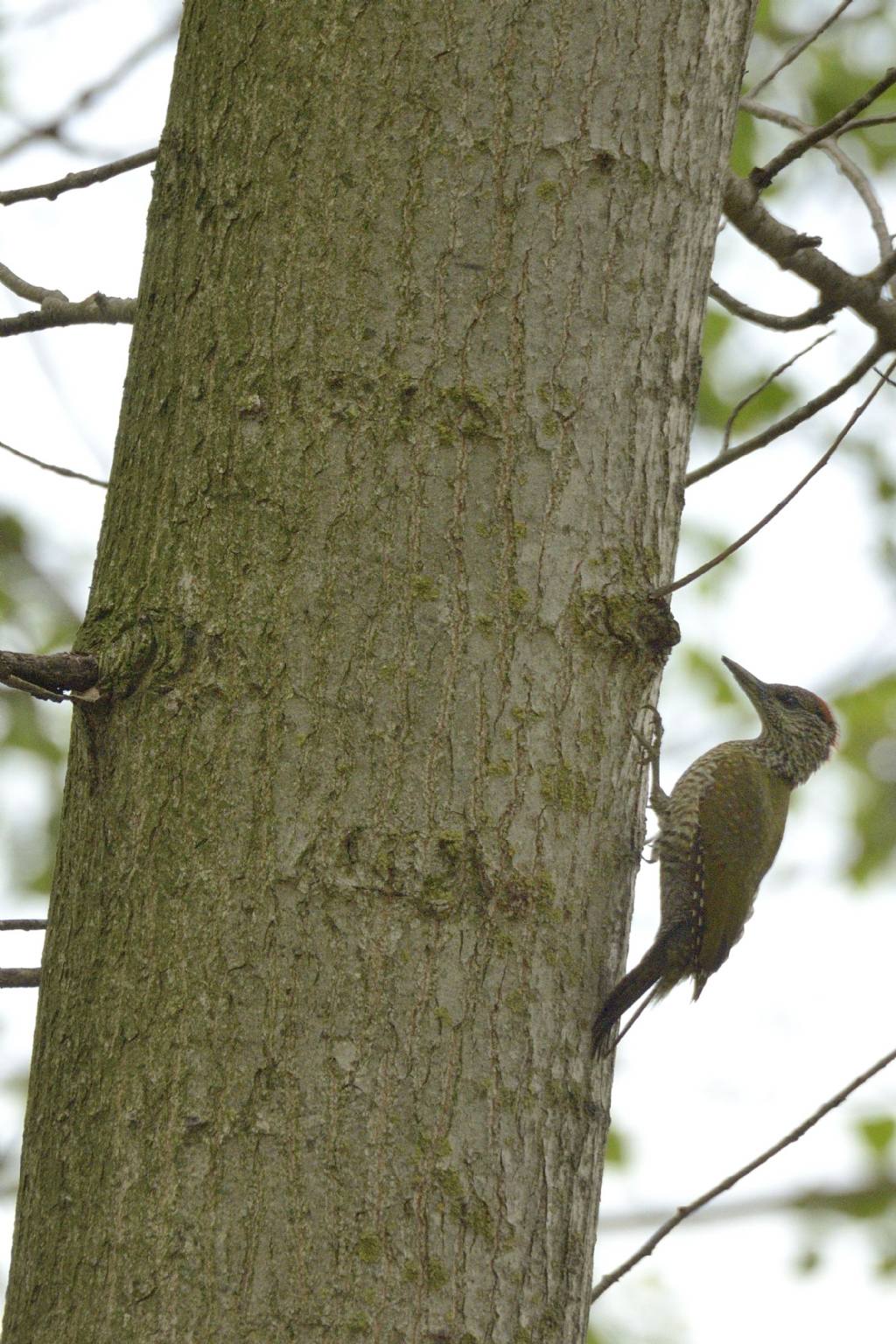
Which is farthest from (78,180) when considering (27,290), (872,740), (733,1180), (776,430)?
(872,740)

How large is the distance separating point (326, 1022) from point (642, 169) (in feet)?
3.86

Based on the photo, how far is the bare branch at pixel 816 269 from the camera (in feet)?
9.54

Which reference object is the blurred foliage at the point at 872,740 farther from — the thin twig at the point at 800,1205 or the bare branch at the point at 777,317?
the bare branch at the point at 777,317

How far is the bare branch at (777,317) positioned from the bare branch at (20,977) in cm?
189

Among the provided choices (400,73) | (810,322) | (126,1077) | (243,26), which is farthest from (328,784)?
(810,322)

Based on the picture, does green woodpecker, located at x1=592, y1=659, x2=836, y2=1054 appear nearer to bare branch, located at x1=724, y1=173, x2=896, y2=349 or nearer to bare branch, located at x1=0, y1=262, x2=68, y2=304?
bare branch, located at x1=724, y1=173, x2=896, y2=349

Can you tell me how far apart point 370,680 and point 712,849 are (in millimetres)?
2543

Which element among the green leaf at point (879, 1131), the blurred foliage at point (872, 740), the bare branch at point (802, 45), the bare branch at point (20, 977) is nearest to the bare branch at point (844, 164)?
the bare branch at point (802, 45)

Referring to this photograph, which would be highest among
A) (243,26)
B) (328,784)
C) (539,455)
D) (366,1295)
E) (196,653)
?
(243,26)

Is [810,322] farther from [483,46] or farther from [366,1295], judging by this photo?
[366,1295]

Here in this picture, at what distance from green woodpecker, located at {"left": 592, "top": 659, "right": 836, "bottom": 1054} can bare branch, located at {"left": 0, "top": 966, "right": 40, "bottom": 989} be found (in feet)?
4.88

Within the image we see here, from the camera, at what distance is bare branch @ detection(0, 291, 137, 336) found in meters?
2.48

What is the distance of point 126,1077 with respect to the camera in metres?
1.59

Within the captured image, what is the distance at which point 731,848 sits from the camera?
4.07m
